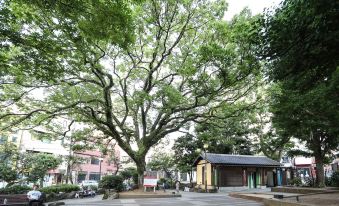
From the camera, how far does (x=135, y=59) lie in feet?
65.6

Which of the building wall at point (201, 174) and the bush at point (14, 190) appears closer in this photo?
the bush at point (14, 190)

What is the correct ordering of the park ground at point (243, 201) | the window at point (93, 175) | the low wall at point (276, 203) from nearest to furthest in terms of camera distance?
1. the low wall at point (276, 203)
2. the park ground at point (243, 201)
3. the window at point (93, 175)

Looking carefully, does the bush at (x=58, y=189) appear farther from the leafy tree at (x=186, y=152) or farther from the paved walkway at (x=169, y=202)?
the leafy tree at (x=186, y=152)

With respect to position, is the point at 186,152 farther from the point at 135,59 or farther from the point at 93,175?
the point at 93,175

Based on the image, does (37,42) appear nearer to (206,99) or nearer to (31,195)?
(31,195)

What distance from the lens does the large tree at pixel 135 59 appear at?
31.1ft

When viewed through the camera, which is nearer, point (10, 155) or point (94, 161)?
point (10, 155)

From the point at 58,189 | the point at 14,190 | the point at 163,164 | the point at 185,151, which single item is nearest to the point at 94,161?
the point at 163,164

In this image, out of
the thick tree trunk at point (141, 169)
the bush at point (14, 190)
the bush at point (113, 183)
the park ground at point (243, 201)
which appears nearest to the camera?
the park ground at point (243, 201)

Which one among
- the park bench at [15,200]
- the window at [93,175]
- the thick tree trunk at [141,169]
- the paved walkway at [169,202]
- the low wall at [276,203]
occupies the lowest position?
the window at [93,175]

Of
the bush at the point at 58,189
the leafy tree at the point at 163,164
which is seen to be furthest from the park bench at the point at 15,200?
the leafy tree at the point at 163,164

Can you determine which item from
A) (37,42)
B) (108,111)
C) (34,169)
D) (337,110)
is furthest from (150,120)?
(37,42)

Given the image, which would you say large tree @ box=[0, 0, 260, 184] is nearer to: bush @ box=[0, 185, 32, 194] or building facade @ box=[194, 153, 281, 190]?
bush @ box=[0, 185, 32, 194]

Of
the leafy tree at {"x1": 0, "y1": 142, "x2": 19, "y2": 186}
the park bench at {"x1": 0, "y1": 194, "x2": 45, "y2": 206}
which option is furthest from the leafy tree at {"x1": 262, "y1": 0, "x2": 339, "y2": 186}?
the leafy tree at {"x1": 0, "y1": 142, "x2": 19, "y2": 186}
